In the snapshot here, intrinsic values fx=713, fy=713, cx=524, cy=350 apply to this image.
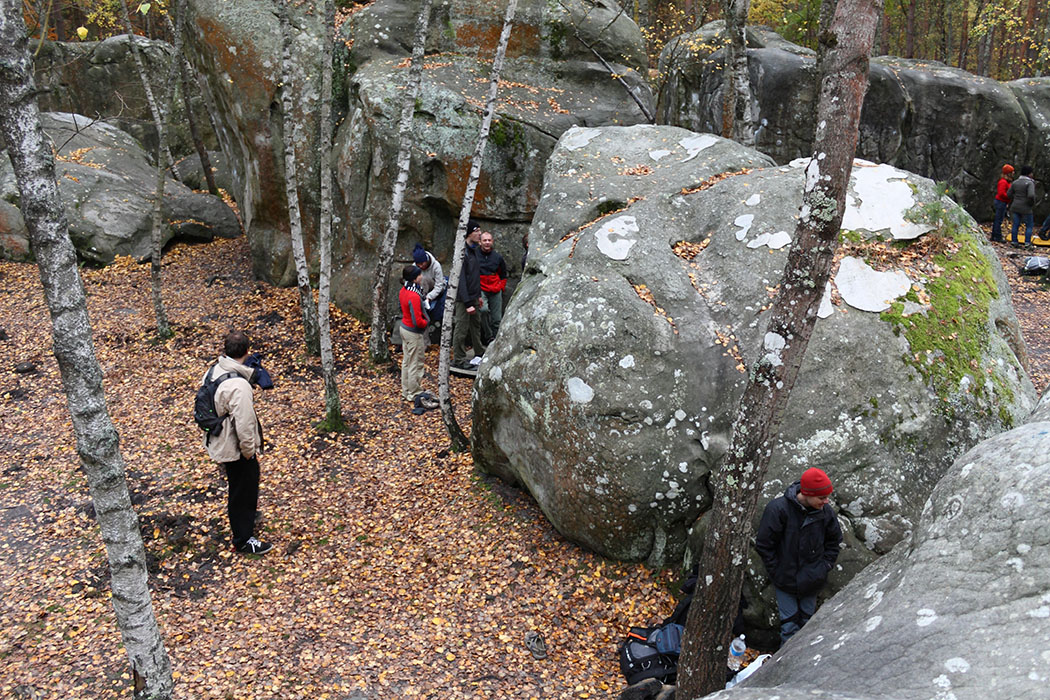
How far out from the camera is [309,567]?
7.57 meters

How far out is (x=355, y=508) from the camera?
8.64 m

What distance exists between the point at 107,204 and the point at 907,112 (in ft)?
61.1

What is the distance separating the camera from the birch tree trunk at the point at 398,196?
9.87 meters

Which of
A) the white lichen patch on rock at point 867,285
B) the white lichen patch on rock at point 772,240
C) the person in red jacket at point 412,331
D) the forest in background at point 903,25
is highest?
the forest in background at point 903,25

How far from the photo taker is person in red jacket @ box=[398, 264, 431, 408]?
10.4 metres

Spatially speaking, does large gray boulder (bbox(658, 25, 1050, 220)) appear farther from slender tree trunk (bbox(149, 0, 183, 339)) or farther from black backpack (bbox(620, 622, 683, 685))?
black backpack (bbox(620, 622, 683, 685))

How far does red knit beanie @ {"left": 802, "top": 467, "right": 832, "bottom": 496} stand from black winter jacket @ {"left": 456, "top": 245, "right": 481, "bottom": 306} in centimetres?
671

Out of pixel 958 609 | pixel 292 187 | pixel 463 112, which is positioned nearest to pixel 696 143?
pixel 463 112

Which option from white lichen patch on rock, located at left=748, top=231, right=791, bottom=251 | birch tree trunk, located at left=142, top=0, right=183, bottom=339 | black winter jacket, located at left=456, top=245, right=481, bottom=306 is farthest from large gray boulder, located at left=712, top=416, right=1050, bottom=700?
birch tree trunk, located at left=142, top=0, right=183, bottom=339

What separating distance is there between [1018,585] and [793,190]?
516 centimetres

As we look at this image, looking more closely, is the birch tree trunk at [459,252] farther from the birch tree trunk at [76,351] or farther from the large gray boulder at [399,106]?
the birch tree trunk at [76,351]

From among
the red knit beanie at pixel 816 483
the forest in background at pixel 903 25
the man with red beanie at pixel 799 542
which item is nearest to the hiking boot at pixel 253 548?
the man with red beanie at pixel 799 542

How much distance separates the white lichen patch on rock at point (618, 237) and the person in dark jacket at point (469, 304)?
3040 millimetres

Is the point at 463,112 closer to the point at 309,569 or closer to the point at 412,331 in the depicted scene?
the point at 412,331
